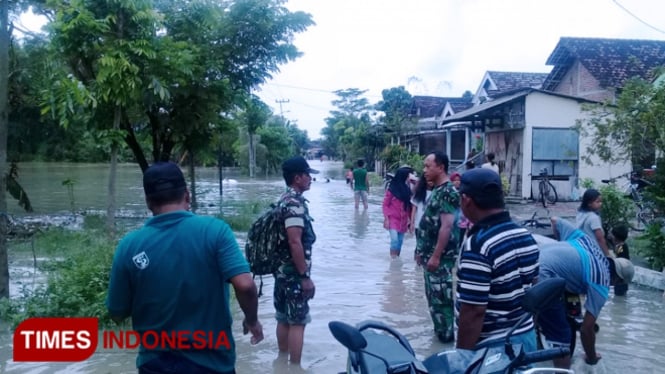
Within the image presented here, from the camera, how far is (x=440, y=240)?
5.25 meters

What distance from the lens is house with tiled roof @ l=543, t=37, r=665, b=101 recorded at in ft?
72.8

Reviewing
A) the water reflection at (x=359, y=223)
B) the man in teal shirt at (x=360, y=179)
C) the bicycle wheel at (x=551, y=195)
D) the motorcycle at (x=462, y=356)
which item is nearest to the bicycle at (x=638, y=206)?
the bicycle wheel at (x=551, y=195)

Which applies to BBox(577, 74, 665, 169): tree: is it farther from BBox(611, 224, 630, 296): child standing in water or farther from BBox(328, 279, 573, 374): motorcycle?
BBox(328, 279, 573, 374): motorcycle

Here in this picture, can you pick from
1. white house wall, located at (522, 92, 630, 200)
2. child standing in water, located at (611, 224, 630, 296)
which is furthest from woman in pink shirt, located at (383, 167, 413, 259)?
white house wall, located at (522, 92, 630, 200)

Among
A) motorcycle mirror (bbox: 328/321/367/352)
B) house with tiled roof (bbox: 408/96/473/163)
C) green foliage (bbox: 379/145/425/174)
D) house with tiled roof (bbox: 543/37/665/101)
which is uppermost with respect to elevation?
house with tiled roof (bbox: 543/37/665/101)

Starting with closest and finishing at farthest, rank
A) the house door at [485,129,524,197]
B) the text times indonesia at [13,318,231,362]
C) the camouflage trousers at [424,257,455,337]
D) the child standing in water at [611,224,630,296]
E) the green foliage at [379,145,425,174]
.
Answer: the text times indonesia at [13,318,231,362]
the camouflage trousers at [424,257,455,337]
the child standing in water at [611,224,630,296]
the house door at [485,129,524,197]
the green foliage at [379,145,425,174]

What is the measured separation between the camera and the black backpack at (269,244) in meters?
4.71

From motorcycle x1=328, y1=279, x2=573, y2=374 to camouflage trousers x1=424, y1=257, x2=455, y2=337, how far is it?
2618 mm

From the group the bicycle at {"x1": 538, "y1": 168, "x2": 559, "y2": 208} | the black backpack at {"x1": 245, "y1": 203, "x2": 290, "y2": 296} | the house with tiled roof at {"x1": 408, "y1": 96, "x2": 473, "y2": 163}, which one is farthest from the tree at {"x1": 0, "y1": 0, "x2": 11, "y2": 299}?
the house with tiled roof at {"x1": 408, "y1": 96, "x2": 473, "y2": 163}

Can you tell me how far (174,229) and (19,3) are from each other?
6517 mm

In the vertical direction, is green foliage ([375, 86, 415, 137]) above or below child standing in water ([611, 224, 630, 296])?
above

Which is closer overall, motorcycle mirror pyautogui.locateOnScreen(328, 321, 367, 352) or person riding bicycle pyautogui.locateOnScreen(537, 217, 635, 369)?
motorcycle mirror pyautogui.locateOnScreen(328, 321, 367, 352)

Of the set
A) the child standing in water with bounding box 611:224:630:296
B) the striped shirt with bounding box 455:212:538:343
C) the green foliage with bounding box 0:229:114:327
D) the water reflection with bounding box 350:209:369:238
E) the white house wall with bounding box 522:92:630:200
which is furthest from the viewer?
the white house wall with bounding box 522:92:630:200

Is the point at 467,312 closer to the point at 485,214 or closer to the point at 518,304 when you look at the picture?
the point at 518,304
